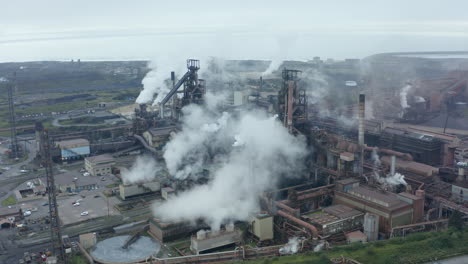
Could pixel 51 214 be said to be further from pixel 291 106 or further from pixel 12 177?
pixel 291 106

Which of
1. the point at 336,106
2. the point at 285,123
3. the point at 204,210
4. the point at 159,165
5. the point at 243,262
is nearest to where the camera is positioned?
the point at 243,262

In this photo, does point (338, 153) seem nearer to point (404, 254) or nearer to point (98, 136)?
point (404, 254)

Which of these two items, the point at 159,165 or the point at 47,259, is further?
the point at 159,165

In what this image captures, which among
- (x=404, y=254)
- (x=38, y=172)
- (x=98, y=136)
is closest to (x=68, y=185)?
(x=38, y=172)

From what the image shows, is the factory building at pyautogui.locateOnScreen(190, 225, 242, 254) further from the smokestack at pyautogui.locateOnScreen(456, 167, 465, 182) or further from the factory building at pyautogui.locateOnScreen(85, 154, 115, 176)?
the factory building at pyautogui.locateOnScreen(85, 154, 115, 176)

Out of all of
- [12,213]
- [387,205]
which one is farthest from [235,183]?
[12,213]

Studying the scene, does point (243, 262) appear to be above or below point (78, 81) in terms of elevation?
below

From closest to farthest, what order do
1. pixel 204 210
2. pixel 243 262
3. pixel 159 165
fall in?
1. pixel 243 262
2. pixel 204 210
3. pixel 159 165
